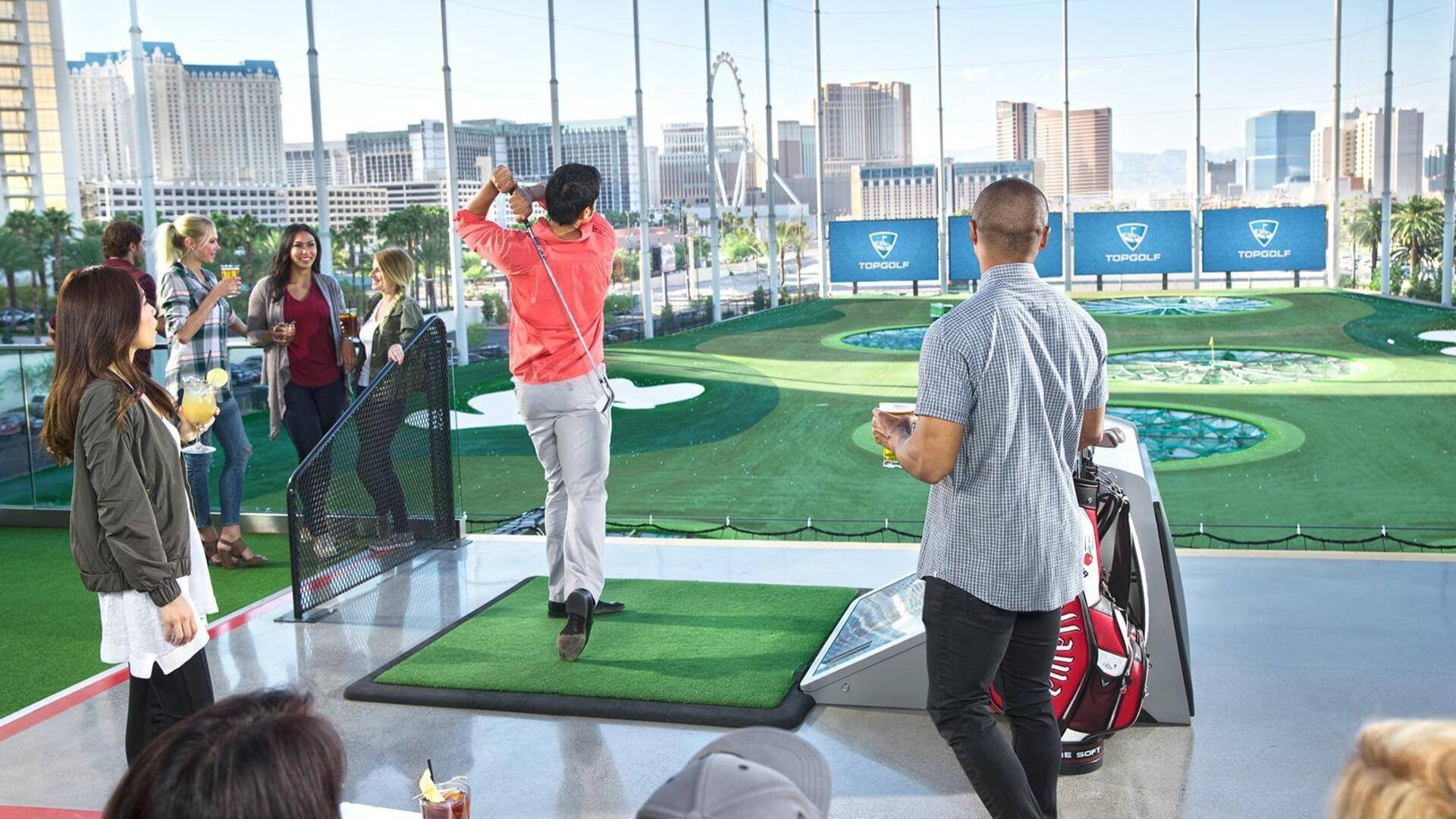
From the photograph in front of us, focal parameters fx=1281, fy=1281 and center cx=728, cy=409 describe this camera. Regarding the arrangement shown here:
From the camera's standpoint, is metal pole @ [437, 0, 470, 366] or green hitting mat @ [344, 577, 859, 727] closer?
green hitting mat @ [344, 577, 859, 727]

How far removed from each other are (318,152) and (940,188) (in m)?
10.6

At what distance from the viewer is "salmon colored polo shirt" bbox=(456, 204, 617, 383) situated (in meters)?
3.92

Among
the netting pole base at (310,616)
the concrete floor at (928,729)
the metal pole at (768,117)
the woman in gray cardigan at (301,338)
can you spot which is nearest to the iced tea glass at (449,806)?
the concrete floor at (928,729)

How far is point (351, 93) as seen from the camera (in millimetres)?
17656

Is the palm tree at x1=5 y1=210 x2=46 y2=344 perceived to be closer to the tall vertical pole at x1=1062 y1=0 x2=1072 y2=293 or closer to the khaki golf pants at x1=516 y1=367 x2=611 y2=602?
the khaki golf pants at x1=516 y1=367 x2=611 y2=602

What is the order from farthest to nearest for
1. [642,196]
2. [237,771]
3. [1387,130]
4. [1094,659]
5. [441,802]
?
[1387,130] → [642,196] → [1094,659] → [441,802] → [237,771]

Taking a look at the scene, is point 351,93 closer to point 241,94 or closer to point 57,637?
point 241,94

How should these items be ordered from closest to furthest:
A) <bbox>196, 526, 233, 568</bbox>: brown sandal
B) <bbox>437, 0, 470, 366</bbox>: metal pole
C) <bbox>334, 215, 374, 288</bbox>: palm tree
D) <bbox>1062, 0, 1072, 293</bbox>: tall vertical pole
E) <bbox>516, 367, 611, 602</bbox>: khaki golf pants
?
1. <bbox>516, 367, 611, 602</bbox>: khaki golf pants
2. <bbox>196, 526, 233, 568</bbox>: brown sandal
3. <bbox>437, 0, 470, 366</bbox>: metal pole
4. <bbox>334, 215, 374, 288</bbox>: palm tree
5. <bbox>1062, 0, 1072, 293</bbox>: tall vertical pole

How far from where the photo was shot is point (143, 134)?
466 inches

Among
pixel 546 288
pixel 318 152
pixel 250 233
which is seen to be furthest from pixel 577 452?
pixel 250 233

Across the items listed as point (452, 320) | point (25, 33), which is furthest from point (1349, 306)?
point (25, 33)

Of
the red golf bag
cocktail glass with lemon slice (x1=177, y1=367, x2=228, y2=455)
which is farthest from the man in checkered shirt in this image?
cocktail glass with lemon slice (x1=177, y1=367, x2=228, y2=455)

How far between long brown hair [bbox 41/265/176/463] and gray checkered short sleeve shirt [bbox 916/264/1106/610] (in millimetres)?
1580

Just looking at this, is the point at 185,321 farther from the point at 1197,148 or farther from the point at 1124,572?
the point at 1197,148
